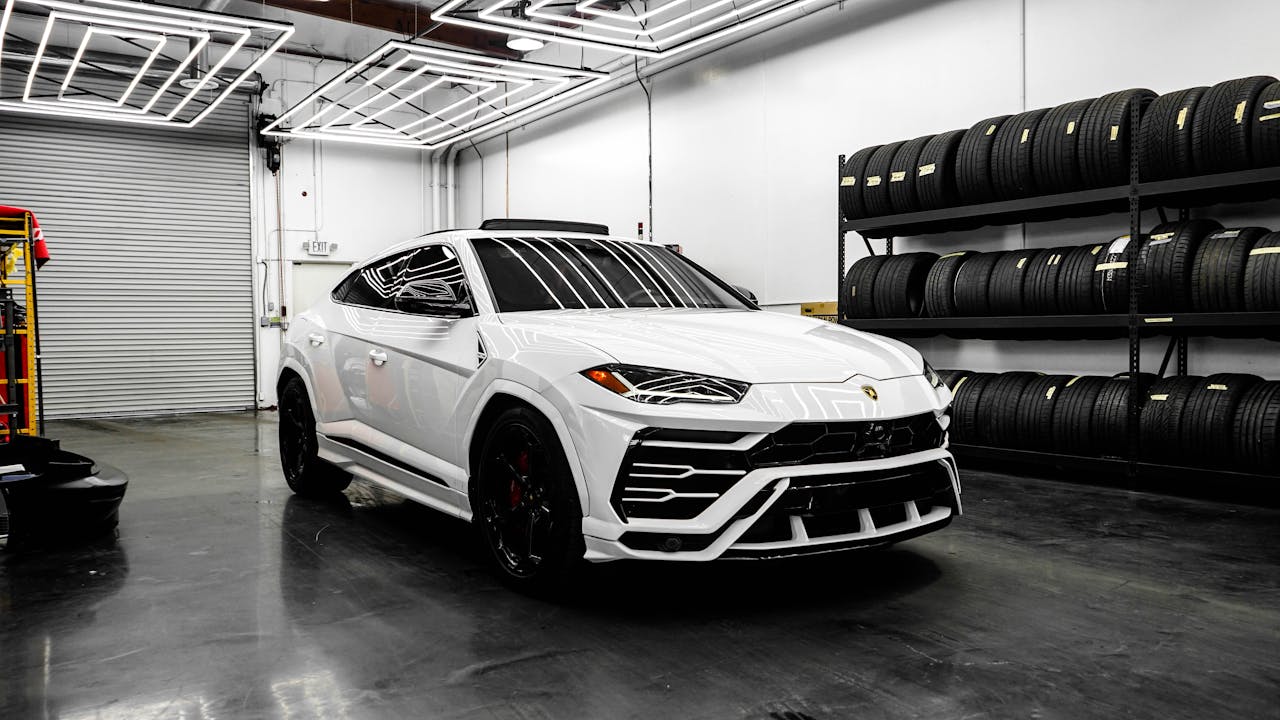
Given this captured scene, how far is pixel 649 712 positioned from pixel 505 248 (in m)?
2.30

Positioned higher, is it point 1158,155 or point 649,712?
point 1158,155

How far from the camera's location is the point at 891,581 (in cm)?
347

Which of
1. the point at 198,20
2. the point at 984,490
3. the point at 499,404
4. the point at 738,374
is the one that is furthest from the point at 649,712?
the point at 198,20

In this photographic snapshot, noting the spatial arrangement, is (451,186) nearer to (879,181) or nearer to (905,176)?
(879,181)

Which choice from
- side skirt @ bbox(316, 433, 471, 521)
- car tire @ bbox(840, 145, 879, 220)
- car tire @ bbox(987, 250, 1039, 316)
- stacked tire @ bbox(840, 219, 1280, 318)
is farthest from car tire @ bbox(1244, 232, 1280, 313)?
side skirt @ bbox(316, 433, 471, 521)

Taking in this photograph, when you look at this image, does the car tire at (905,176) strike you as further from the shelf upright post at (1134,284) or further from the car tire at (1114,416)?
the car tire at (1114,416)

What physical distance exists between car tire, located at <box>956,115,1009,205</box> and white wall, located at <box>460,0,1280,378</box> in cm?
75

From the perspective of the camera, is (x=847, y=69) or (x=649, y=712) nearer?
(x=649, y=712)

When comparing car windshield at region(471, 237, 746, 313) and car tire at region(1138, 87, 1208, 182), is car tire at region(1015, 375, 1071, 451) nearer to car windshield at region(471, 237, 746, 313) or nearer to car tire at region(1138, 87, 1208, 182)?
car tire at region(1138, 87, 1208, 182)

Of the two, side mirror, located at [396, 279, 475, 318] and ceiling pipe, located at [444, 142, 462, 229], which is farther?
ceiling pipe, located at [444, 142, 462, 229]

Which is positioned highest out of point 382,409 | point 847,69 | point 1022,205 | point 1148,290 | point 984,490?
point 847,69

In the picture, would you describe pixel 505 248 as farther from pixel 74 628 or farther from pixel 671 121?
pixel 671 121

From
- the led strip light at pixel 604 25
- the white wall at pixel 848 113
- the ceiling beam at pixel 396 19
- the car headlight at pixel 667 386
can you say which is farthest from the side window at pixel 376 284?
the ceiling beam at pixel 396 19

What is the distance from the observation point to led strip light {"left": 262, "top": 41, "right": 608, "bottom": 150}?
9.14 metres
